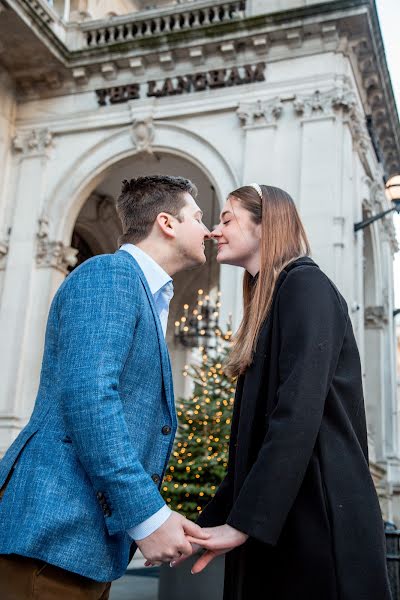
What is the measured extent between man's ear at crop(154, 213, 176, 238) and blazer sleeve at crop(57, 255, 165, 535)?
47 centimetres

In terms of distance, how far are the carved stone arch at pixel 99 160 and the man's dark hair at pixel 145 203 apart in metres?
→ 11.6

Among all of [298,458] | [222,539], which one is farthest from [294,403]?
[222,539]

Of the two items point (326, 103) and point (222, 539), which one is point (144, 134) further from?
point (222, 539)

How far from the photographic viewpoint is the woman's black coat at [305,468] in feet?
6.68

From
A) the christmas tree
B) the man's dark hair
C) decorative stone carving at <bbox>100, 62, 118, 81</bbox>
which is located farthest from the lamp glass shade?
the man's dark hair

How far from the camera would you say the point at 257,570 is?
7.28ft

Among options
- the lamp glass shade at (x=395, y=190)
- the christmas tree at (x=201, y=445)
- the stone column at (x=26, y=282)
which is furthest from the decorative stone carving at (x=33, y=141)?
the christmas tree at (x=201, y=445)

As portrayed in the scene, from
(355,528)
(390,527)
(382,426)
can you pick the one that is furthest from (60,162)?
(355,528)

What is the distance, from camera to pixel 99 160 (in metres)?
15.0

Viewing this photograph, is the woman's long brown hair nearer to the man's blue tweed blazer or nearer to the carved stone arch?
the man's blue tweed blazer

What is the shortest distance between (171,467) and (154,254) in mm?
5497

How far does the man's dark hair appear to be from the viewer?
2.67 metres

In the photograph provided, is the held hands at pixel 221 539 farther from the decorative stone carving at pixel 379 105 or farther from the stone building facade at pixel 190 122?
the decorative stone carving at pixel 379 105

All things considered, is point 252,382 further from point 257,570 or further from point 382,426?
point 382,426
